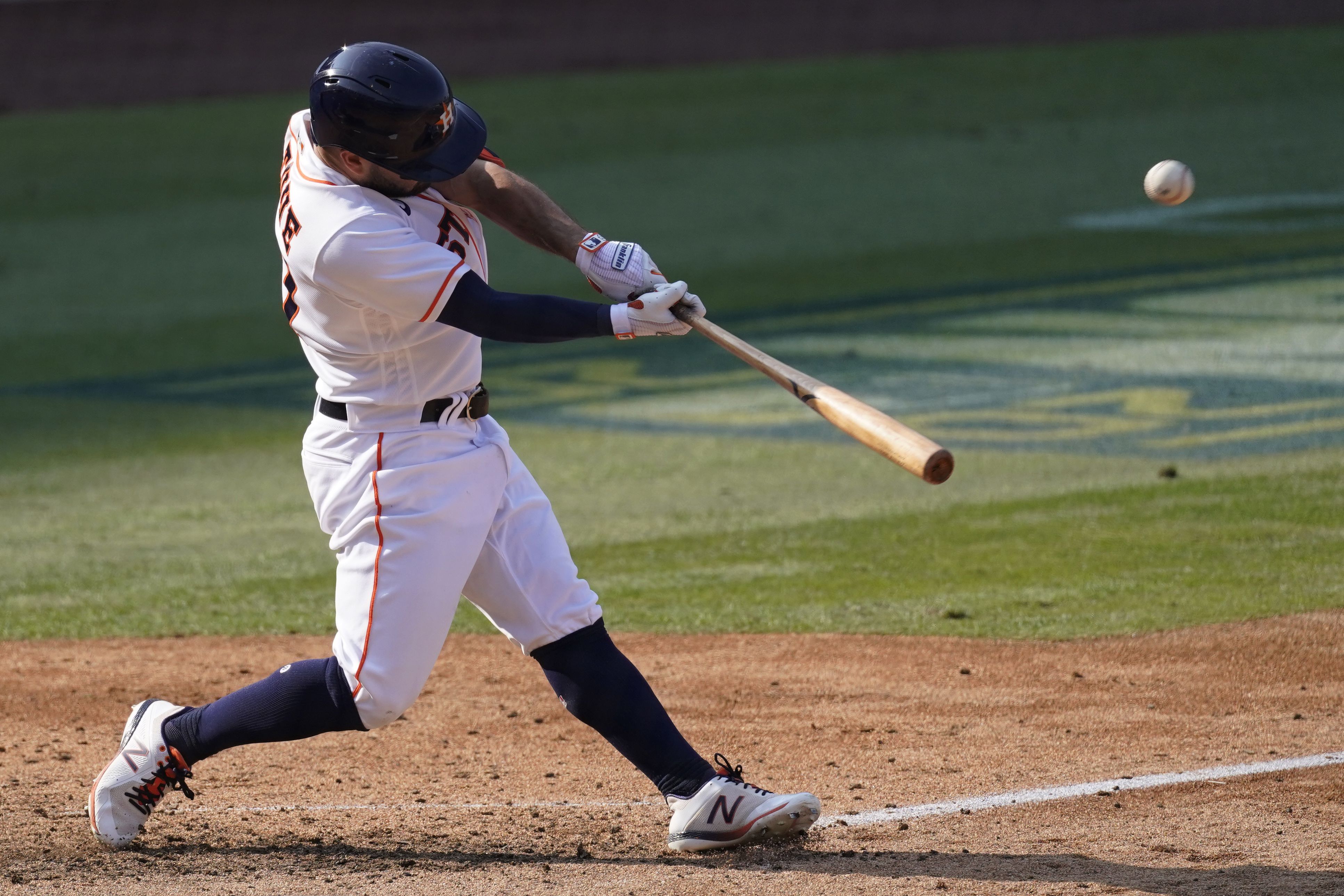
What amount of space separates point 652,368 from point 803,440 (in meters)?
2.19

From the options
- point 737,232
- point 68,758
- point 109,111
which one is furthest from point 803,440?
point 109,111

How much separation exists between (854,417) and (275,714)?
58.1 inches

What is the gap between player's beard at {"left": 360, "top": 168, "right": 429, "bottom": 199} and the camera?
3.88 metres

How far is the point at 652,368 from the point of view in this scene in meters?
11.1

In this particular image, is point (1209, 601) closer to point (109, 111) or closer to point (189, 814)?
point (189, 814)

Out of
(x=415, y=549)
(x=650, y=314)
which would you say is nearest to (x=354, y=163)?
(x=650, y=314)

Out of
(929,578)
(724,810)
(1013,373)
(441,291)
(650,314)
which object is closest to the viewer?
(441,291)

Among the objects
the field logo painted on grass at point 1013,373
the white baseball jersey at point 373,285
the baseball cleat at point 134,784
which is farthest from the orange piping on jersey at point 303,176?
the field logo painted on grass at point 1013,373

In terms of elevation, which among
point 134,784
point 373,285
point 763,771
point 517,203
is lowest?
point 134,784

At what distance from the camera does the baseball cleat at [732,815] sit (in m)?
4.04

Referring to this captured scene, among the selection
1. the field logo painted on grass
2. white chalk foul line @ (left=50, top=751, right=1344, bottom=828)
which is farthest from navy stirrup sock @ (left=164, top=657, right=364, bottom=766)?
the field logo painted on grass

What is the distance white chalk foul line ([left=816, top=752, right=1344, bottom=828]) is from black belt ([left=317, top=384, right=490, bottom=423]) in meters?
1.29

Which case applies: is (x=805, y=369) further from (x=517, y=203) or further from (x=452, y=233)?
(x=452, y=233)

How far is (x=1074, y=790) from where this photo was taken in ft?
14.6
